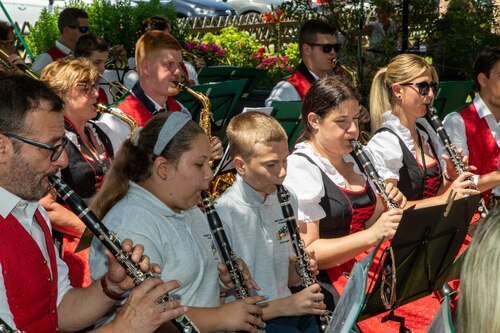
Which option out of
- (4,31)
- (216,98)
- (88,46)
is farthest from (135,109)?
(4,31)

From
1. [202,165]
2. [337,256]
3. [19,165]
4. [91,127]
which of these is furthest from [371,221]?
[19,165]

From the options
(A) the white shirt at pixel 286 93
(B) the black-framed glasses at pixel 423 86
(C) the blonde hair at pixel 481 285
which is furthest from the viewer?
(A) the white shirt at pixel 286 93

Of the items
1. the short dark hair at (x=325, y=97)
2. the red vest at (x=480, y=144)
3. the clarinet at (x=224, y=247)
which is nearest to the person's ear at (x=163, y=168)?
the clarinet at (x=224, y=247)

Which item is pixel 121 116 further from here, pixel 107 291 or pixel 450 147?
pixel 107 291

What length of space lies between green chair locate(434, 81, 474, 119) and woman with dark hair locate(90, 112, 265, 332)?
3881 millimetres

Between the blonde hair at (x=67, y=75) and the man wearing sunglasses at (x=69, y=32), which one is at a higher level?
the blonde hair at (x=67, y=75)

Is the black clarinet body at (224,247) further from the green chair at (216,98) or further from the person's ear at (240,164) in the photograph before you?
the green chair at (216,98)

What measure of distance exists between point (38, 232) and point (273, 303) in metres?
1.11

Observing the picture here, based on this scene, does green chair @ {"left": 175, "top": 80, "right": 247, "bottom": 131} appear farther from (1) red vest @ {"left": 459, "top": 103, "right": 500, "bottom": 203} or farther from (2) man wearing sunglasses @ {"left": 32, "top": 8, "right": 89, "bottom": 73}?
(2) man wearing sunglasses @ {"left": 32, "top": 8, "right": 89, "bottom": 73}

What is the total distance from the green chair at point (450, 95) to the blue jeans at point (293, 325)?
11.5 ft

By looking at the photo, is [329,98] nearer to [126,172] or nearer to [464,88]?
[126,172]

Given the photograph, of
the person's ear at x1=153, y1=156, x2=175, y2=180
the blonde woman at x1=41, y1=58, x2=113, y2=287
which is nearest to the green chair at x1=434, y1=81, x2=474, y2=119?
the blonde woman at x1=41, y1=58, x2=113, y2=287

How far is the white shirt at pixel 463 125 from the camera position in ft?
16.9

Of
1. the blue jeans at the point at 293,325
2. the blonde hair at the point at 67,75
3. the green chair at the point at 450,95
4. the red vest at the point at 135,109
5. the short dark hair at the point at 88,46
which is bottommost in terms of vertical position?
the blue jeans at the point at 293,325
